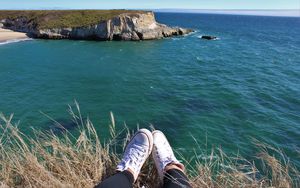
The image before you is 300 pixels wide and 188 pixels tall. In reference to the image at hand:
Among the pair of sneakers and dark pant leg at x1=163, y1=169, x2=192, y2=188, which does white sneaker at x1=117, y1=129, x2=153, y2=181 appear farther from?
dark pant leg at x1=163, y1=169, x2=192, y2=188

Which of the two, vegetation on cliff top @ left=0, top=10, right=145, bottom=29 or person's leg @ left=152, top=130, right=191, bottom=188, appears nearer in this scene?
person's leg @ left=152, top=130, right=191, bottom=188

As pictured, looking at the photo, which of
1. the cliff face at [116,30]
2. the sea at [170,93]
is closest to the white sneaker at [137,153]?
the sea at [170,93]

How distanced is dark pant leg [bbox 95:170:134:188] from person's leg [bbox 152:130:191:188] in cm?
54

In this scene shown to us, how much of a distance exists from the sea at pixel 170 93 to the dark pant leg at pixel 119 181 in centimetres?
422

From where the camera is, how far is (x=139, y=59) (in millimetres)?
42281

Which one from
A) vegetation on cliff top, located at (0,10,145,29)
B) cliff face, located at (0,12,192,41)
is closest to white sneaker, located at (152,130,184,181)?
cliff face, located at (0,12,192,41)

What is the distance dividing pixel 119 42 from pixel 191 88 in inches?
1285

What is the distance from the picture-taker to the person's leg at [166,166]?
4.43 meters

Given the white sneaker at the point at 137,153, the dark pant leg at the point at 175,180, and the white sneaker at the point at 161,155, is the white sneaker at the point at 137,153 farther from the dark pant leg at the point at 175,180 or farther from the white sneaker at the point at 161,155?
the dark pant leg at the point at 175,180

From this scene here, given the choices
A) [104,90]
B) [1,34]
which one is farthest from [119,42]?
[104,90]

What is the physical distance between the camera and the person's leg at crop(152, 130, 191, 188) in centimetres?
443

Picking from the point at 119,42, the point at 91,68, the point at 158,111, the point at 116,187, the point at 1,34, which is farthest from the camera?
the point at 1,34

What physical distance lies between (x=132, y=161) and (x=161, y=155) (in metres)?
0.56

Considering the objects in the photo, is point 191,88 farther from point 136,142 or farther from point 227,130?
point 136,142
